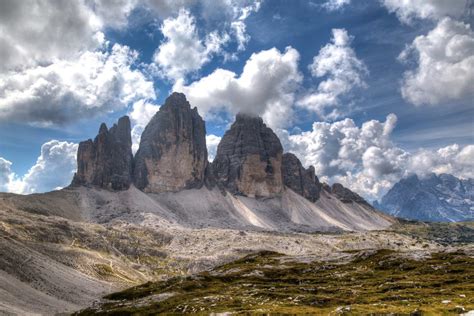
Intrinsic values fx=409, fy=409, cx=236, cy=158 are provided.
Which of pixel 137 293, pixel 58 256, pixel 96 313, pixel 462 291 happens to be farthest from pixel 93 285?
pixel 462 291

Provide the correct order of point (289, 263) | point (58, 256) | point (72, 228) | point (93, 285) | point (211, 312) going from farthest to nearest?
point (72, 228) < point (58, 256) < point (93, 285) < point (289, 263) < point (211, 312)

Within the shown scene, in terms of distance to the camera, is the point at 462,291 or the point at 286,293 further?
the point at 286,293

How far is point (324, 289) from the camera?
7288cm

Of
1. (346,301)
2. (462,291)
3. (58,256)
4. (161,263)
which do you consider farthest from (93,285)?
(462,291)

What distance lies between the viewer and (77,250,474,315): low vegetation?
54594 millimetres

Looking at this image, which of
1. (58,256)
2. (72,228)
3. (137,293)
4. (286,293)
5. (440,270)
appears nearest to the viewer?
(286,293)

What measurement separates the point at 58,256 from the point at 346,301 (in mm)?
118177

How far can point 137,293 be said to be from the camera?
91.9m

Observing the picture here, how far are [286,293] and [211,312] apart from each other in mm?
18556

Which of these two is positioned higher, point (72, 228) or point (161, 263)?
point (72, 228)

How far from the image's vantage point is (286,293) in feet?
235

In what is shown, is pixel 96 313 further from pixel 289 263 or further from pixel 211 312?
pixel 289 263

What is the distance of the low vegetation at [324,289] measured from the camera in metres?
54.6

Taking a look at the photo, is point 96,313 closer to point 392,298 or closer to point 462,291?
point 392,298
